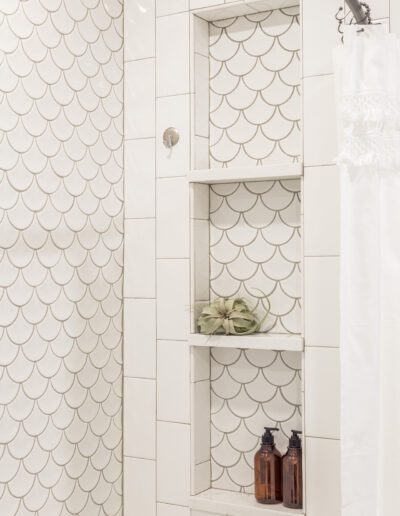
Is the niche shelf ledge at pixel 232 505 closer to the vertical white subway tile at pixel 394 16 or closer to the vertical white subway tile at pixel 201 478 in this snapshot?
the vertical white subway tile at pixel 201 478

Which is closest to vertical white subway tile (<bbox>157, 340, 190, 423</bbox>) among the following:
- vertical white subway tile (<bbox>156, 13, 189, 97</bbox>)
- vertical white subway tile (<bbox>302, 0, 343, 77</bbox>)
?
vertical white subway tile (<bbox>156, 13, 189, 97</bbox>)

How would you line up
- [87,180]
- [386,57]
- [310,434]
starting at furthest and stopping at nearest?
[87,180] < [310,434] < [386,57]

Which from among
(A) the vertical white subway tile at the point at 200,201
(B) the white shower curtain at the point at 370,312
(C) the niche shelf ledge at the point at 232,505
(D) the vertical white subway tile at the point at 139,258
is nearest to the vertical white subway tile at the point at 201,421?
(C) the niche shelf ledge at the point at 232,505

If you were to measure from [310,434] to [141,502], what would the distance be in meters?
0.60

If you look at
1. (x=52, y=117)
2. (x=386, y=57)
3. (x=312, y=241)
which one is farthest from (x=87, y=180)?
(x=386, y=57)

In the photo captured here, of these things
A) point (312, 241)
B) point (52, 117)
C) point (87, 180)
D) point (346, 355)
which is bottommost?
point (346, 355)

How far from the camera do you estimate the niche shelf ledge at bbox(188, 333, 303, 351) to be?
2080 millimetres

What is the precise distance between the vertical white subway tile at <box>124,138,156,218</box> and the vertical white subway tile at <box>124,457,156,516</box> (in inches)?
29.3

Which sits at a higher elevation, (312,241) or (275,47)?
(275,47)

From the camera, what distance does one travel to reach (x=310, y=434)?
205cm

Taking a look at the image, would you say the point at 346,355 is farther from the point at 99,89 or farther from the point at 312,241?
the point at 99,89

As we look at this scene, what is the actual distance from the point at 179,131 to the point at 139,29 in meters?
0.35

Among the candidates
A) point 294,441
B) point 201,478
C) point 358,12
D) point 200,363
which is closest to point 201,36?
point 358,12

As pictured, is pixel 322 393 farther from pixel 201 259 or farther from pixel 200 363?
pixel 201 259
